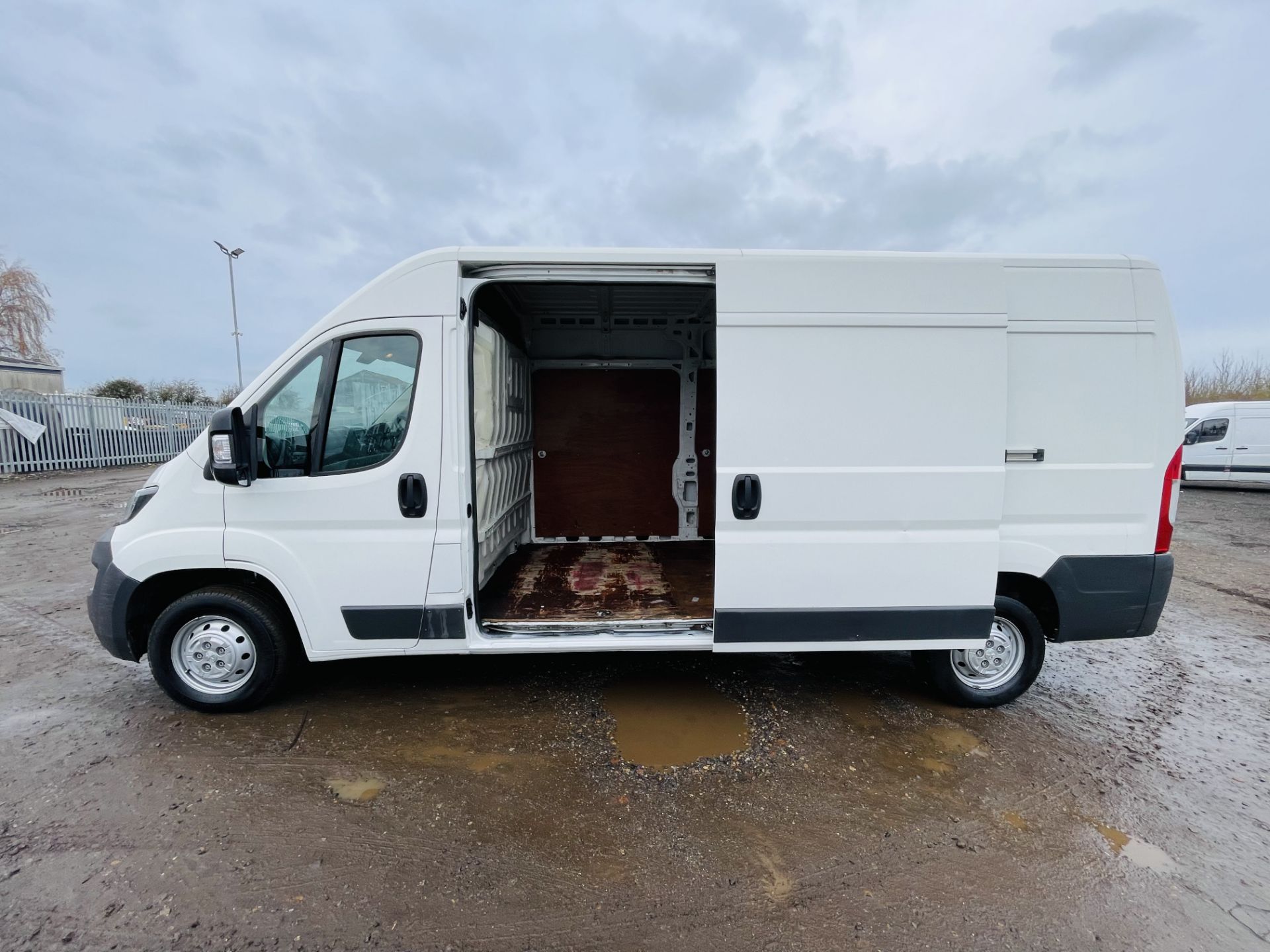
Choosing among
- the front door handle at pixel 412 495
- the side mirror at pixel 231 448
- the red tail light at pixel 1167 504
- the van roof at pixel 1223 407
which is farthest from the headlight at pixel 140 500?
the van roof at pixel 1223 407

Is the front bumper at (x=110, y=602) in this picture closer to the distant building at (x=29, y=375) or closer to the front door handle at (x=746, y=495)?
the front door handle at (x=746, y=495)

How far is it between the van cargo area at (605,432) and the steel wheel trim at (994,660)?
188 centimetres

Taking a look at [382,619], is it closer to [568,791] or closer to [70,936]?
[568,791]

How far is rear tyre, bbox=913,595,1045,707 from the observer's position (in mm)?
3430

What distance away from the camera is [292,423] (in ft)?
10.4

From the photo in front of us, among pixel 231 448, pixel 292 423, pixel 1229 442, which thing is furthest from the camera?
A: pixel 1229 442

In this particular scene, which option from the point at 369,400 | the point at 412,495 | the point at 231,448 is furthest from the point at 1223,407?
the point at 231,448

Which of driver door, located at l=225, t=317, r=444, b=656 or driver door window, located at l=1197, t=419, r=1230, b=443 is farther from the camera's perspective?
driver door window, located at l=1197, t=419, r=1230, b=443

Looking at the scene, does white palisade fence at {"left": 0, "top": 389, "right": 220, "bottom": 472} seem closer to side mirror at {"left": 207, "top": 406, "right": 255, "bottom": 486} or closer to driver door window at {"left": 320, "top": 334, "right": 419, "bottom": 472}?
side mirror at {"left": 207, "top": 406, "right": 255, "bottom": 486}

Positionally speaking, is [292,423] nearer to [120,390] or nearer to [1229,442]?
[1229,442]

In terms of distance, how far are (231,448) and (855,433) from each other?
3.19 m

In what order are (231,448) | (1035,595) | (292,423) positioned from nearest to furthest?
(231,448) → (292,423) → (1035,595)

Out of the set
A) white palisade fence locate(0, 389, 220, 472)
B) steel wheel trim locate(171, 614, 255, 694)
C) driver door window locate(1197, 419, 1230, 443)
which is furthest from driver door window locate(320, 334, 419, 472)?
driver door window locate(1197, 419, 1230, 443)

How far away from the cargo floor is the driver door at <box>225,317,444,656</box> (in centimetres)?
66
